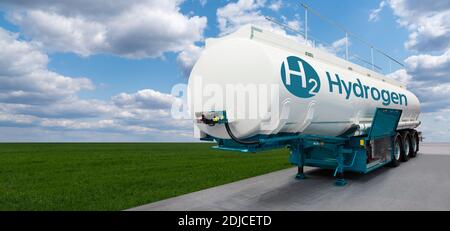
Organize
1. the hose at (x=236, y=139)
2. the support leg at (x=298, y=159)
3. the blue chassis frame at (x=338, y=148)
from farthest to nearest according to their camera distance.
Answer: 1. the support leg at (x=298, y=159)
2. the blue chassis frame at (x=338, y=148)
3. the hose at (x=236, y=139)

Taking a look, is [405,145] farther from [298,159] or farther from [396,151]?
[298,159]

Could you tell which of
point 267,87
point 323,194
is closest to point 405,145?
point 323,194

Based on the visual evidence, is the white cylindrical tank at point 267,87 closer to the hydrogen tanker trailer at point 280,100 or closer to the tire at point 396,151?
the hydrogen tanker trailer at point 280,100

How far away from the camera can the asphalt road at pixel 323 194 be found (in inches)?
230

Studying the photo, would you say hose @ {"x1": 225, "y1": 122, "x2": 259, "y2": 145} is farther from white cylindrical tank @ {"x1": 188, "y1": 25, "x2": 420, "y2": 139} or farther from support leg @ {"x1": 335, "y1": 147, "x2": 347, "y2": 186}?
support leg @ {"x1": 335, "y1": 147, "x2": 347, "y2": 186}

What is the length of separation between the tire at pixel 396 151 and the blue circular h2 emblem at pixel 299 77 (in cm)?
613

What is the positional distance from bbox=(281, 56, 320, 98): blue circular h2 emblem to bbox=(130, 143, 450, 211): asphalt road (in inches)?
90.3

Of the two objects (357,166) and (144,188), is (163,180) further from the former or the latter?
(357,166)

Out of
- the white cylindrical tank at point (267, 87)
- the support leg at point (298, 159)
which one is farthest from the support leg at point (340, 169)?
the support leg at point (298, 159)

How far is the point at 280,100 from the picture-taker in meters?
5.41

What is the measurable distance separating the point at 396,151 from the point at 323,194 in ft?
19.9

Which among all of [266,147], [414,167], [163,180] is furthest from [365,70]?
[163,180]

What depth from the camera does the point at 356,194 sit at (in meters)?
6.81
